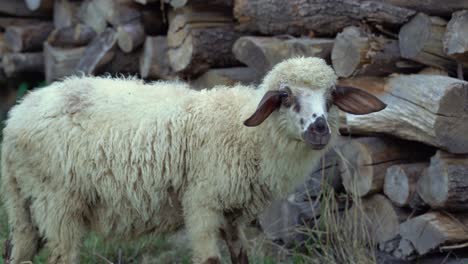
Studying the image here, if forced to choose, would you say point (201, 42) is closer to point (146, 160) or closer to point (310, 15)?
point (310, 15)

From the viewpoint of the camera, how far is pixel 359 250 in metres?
4.64

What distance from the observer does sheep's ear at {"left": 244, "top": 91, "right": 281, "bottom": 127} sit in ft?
12.5

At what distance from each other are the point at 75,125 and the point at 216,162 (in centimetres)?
81

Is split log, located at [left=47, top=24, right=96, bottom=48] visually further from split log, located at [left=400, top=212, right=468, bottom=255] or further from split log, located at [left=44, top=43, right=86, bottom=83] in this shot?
split log, located at [left=400, top=212, right=468, bottom=255]

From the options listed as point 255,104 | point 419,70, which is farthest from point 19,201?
point 419,70

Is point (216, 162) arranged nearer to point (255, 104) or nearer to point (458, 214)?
point (255, 104)

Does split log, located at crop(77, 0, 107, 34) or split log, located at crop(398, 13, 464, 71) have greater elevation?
split log, located at crop(398, 13, 464, 71)

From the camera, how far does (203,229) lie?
4.01 metres

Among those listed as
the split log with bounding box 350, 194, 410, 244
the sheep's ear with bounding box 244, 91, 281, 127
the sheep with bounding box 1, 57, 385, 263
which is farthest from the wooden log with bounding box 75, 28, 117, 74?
the sheep's ear with bounding box 244, 91, 281, 127

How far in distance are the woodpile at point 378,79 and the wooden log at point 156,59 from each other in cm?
3

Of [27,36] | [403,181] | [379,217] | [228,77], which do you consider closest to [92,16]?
[27,36]

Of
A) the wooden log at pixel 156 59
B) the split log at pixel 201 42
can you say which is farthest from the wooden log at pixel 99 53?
the split log at pixel 201 42

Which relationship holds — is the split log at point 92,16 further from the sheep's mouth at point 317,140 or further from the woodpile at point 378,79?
the sheep's mouth at point 317,140

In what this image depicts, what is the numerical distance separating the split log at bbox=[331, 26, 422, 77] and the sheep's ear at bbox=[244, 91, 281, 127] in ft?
3.16
